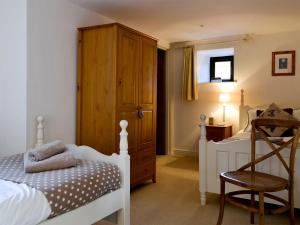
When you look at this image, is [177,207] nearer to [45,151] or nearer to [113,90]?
[113,90]

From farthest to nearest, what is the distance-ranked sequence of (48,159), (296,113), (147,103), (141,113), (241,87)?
(241,87)
(296,113)
(147,103)
(141,113)
(48,159)

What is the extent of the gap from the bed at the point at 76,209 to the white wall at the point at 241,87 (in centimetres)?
321

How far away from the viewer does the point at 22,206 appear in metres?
1.40

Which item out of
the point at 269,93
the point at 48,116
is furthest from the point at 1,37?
the point at 269,93

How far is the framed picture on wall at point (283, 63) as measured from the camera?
435 cm

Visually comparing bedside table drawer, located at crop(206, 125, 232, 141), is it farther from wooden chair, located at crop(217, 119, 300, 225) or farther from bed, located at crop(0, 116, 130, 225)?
bed, located at crop(0, 116, 130, 225)

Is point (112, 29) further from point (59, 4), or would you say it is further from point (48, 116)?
point (48, 116)

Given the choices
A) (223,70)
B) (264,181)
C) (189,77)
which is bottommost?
(264,181)

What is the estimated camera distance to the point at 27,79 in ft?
8.91

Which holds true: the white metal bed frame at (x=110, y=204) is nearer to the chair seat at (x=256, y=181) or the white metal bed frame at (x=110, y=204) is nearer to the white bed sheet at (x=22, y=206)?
the white bed sheet at (x=22, y=206)

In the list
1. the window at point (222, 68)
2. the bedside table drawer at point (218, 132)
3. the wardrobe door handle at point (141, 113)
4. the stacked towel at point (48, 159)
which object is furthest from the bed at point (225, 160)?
the window at point (222, 68)

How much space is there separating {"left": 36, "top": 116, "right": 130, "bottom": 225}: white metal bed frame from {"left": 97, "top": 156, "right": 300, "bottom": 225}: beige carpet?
0.50 meters

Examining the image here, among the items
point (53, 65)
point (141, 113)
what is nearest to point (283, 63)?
point (141, 113)

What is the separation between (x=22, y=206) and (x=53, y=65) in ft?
6.23
